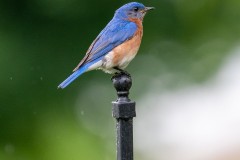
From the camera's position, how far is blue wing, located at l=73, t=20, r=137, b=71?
5.60 m

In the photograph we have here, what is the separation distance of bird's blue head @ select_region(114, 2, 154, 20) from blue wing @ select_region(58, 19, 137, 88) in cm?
8

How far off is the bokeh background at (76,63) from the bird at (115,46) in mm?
183

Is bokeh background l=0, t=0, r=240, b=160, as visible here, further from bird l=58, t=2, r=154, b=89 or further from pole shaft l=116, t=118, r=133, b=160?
pole shaft l=116, t=118, r=133, b=160

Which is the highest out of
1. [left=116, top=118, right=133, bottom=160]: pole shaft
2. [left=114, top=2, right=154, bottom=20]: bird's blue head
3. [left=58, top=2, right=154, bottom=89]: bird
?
[left=114, top=2, right=154, bottom=20]: bird's blue head

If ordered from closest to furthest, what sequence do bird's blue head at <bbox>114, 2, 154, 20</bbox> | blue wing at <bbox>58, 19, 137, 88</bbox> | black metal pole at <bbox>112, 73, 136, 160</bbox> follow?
black metal pole at <bbox>112, 73, 136, 160</bbox>, blue wing at <bbox>58, 19, 137, 88</bbox>, bird's blue head at <bbox>114, 2, 154, 20</bbox>

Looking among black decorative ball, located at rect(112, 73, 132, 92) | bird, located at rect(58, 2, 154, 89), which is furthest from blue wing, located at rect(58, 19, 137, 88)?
black decorative ball, located at rect(112, 73, 132, 92)

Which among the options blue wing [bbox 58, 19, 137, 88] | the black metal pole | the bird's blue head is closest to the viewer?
the black metal pole

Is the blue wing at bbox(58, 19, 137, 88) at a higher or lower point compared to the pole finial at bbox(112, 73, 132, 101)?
higher

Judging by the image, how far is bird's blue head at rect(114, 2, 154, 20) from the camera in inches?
240

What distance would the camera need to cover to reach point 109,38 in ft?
18.9

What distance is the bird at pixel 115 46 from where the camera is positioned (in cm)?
560

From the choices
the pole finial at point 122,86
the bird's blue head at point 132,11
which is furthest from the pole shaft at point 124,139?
the bird's blue head at point 132,11

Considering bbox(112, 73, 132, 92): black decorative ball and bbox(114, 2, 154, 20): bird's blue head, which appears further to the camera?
bbox(114, 2, 154, 20): bird's blue head

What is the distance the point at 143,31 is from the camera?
20.5ft
